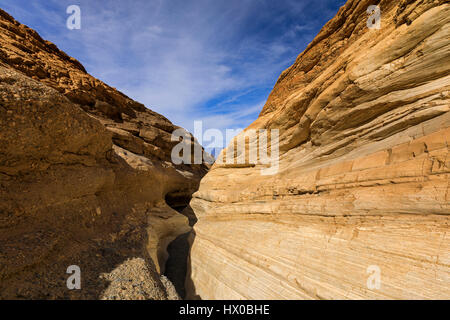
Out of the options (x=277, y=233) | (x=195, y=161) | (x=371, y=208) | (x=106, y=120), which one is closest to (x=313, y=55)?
(x=371, y=208)

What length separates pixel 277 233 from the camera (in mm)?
4184

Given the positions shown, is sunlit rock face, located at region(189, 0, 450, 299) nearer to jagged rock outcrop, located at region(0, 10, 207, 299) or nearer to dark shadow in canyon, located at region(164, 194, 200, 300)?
dark shadow in canyon, located at region(164, 194, 200, 300)

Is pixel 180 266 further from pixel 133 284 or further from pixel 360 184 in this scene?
pixel 360 184

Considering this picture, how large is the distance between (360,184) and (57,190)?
6.80 metres

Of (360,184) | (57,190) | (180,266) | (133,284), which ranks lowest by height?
(180,266)

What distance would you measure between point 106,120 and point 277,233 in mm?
10802

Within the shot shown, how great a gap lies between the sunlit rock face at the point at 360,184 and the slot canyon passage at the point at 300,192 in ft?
0.06

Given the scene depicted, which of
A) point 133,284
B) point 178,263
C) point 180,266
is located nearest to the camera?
point 133,284

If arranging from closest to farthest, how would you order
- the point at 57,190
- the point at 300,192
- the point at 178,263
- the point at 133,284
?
the point at 133,284 → the point at 300,192 → the point at 57,190 → the point at 178,263

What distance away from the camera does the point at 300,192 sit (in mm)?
4277

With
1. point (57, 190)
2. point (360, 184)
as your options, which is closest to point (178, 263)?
point (57, 190)

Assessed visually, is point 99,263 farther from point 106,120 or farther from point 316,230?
point 106,120
